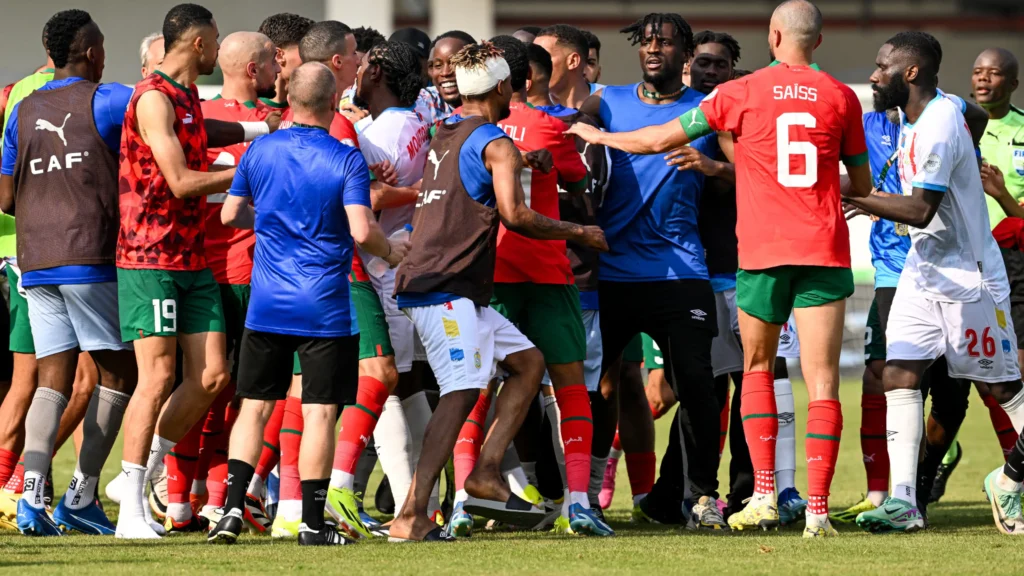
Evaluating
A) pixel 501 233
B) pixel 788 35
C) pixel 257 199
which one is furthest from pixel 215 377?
pixel 788 35

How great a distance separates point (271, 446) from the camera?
748cm

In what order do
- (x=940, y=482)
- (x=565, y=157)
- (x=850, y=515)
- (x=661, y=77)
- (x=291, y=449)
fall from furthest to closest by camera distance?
(x=940, y=482) < (x=850, y=515) < (x=661, y=77) < (x=565, y=157) < (x=291, y=449)

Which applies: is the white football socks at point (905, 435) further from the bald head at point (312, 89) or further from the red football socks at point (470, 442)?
the bald head at point (312, 89)

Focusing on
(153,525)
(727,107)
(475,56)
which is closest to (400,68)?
(475,56)

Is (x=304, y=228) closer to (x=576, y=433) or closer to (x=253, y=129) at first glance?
(x=253, y=129)

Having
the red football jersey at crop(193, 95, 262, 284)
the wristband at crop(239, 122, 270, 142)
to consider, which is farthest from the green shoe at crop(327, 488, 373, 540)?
the wristband at crop(239, 122, 270, 142)

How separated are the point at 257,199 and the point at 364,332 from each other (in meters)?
1.04

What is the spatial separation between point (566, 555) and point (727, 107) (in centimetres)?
223

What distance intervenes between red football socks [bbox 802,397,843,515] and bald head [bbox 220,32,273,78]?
3.31 meters

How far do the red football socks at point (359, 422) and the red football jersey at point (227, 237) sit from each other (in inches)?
41.5

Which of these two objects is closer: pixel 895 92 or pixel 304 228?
pixel 304 228

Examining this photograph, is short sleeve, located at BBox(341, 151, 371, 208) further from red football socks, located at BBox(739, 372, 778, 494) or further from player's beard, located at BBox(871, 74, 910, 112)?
player's beard, located at BBox(871, 74, 910, 112)

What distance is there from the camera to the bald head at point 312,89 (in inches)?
247

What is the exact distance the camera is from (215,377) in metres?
6.81
